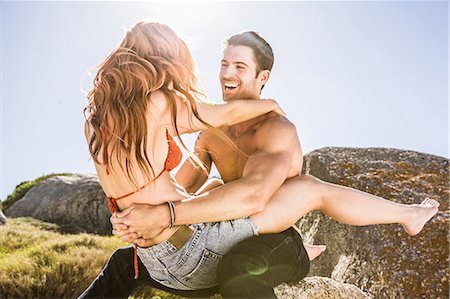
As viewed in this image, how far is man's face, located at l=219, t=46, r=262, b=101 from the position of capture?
4.08 m

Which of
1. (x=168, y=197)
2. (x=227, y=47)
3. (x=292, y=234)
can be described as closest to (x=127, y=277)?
(x=168, y=197)

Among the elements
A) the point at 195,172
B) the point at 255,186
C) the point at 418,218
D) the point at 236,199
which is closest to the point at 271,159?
the point at 255,186

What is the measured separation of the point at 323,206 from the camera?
3467 millimetres

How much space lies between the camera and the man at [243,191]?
9.13 feet

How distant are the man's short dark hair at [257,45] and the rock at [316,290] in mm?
1580

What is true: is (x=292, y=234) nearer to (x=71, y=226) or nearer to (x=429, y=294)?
(x=429, y=294)

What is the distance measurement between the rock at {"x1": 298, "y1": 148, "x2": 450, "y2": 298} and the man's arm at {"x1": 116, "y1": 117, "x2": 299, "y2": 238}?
6.33 ft

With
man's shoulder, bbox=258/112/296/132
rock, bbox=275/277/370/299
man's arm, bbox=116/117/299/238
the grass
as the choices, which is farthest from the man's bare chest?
the grass

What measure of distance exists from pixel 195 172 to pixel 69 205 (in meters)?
8.70

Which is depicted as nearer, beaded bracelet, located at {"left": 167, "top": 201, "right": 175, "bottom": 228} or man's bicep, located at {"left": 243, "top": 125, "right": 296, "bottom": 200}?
beaded bracelet, located at {"left": 167, "top": 201, "right": 175, "bottom": 228}

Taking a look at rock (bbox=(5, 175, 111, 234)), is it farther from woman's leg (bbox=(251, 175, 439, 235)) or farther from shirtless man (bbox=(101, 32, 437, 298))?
woman's leg (bbox=(251, 175, 439, 235))

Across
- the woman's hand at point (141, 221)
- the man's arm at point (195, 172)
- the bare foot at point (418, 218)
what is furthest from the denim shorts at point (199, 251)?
the bare foot at point (418, 218)

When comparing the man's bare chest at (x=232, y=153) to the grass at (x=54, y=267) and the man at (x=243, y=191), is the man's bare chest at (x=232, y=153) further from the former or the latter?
the grass at (x=54, y=267)

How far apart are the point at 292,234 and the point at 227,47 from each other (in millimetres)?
1612
